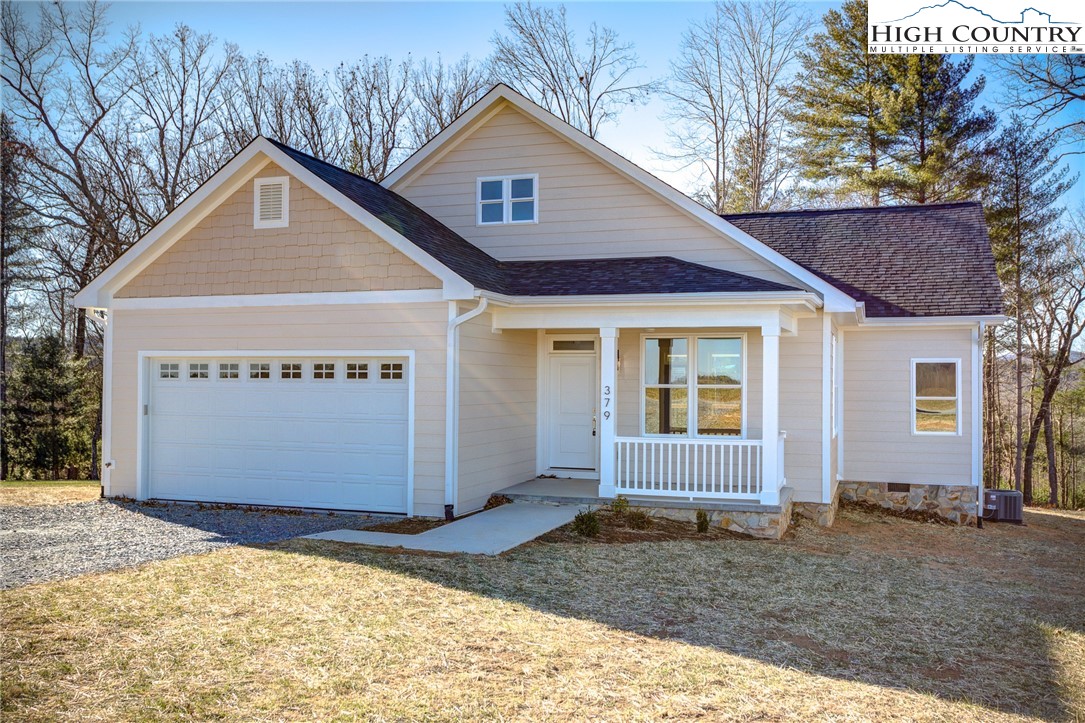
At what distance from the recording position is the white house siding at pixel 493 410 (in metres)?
11.1

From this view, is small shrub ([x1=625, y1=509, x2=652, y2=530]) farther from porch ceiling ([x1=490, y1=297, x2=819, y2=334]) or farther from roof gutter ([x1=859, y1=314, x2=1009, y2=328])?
roof gutter ([x1=859, y1=314, x2=1009, y2=328])

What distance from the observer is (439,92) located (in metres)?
27.7

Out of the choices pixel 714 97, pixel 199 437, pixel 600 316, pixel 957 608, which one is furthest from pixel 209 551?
pixel 714 97

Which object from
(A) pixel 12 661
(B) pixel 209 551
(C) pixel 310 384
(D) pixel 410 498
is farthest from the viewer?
(C) pixel 310 384

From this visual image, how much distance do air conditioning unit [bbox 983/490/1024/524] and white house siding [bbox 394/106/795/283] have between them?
5.99 metres

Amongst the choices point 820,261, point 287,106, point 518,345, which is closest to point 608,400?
point 518,345

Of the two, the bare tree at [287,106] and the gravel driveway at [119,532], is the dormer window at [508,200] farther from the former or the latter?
the bare tree at [287,106]

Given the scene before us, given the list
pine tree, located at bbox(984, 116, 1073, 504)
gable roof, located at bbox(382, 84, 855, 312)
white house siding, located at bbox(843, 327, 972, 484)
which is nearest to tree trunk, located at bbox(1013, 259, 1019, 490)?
pine tree, located at bbox(984, 116, 1073, 504)

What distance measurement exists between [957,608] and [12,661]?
7494 millimetres

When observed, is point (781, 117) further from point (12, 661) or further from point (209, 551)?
point (12, 661)

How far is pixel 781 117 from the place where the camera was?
26266mm

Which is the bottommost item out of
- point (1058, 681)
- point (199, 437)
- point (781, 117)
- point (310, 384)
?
point (1058, 681)

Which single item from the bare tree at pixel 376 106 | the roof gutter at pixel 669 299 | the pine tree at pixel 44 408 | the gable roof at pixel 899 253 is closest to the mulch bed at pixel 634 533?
the roof gutter at pixel 669 299

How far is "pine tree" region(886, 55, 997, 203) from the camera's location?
23.2 m
